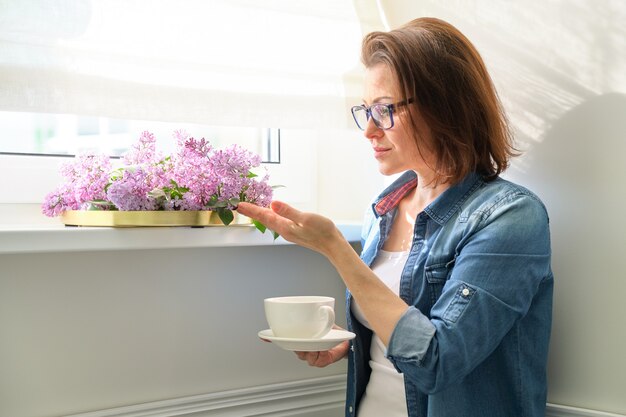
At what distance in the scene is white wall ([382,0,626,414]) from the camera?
1.14 metres

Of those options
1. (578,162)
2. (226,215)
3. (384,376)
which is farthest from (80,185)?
(578,162)

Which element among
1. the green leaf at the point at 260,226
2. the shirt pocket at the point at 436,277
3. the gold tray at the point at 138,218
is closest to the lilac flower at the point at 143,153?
the gold tray at the point at 138,218

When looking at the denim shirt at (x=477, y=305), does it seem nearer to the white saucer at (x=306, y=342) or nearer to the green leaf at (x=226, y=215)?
the white saucer at (x=306, y=342)

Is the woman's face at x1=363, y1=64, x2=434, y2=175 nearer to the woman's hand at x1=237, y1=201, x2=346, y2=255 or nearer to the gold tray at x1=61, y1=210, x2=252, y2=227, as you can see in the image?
the woman's hand at x1=237, y1=201, x2=346, y2=255

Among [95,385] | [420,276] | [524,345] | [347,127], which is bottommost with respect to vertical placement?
[95,385]

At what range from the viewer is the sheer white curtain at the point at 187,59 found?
132cm

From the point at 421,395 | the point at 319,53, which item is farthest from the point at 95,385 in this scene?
the point at 319,53

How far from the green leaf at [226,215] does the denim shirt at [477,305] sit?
37cm

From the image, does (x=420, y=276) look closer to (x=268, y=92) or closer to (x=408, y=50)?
(x=408, y=50)

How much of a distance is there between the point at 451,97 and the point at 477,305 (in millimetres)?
384

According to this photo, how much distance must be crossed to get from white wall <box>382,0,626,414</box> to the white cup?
16.5 inches

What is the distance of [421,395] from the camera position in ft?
3.97

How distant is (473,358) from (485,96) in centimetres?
46

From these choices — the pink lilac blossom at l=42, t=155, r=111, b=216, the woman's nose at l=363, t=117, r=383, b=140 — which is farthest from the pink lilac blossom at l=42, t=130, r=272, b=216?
the woman's nose at l=363, t=117, r=383, b=140
